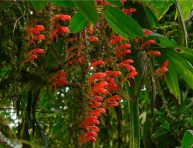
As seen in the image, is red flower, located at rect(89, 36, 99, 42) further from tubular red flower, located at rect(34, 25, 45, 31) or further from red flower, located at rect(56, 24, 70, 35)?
tubular red flower, located at rect(34, 25, 45, 31)

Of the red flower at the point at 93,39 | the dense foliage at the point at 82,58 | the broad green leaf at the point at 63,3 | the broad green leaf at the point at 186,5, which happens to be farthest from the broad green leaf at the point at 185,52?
the broad green leaf at the point at 63,3

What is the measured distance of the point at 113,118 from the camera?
233 centimetres

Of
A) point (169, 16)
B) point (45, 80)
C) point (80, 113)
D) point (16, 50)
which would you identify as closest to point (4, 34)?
point (16, 50)

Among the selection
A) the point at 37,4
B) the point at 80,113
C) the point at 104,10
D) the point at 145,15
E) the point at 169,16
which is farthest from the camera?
the point at 169,16

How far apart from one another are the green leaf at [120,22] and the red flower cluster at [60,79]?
20 centimetres

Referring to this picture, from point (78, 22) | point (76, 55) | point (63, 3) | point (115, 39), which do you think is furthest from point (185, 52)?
point (63, 3)

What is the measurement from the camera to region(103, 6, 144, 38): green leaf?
0.87m

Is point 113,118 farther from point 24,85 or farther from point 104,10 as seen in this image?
point 104,10

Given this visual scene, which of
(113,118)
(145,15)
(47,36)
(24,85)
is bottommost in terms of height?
(113,118)

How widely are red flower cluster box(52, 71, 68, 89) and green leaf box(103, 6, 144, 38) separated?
0.67 ft

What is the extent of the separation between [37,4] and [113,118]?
1.72 m

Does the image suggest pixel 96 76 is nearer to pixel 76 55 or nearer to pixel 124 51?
pixel 76 55

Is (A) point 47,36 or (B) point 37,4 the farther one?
(A) point 47,36

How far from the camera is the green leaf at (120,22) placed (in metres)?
0.87
